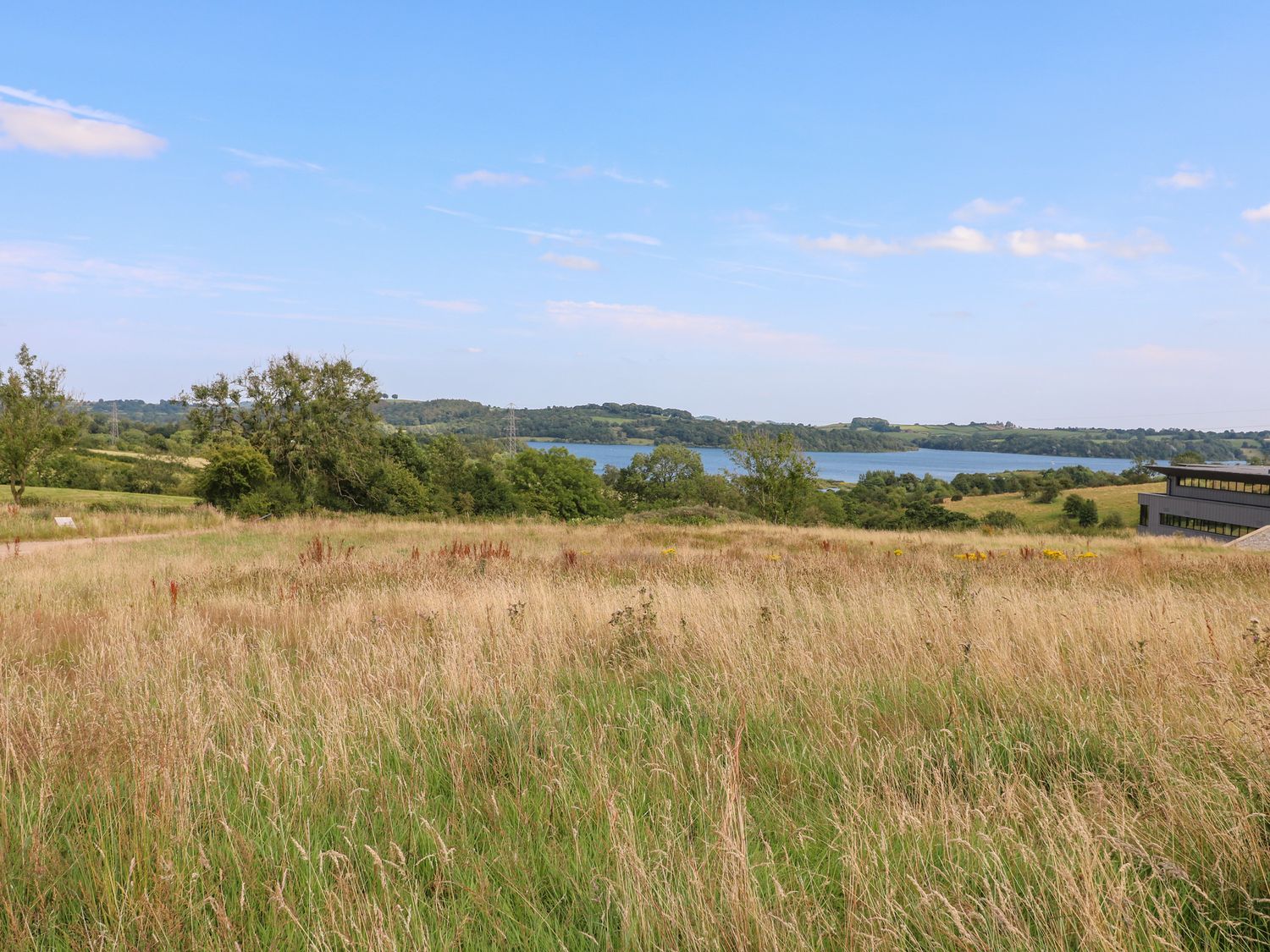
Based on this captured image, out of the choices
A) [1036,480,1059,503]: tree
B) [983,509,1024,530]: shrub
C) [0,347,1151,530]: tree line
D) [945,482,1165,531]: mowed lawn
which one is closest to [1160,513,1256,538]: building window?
[945,482,1165,531]: mowed lawn

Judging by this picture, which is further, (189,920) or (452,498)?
(452,498)

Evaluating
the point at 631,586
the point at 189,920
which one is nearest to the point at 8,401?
the point at 631,586

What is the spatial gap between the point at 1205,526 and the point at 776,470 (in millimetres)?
61738

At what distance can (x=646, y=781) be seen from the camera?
3412mm

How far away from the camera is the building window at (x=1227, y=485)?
77.2m

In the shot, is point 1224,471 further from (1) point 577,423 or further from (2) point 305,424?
(1) point 577,423

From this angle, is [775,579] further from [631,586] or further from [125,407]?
[125,407]

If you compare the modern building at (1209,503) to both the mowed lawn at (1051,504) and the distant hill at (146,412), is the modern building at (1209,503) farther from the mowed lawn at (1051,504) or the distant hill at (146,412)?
the distant hill at (146,412)

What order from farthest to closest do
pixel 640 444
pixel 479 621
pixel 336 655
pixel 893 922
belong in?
1. pixel 640 444
2. pixel 479 621
3. pixel 336 655
4. pixel 893 922

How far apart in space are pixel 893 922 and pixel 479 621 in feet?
17.2

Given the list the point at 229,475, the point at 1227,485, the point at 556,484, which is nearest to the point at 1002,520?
the point at 1227,485

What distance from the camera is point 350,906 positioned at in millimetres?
2438

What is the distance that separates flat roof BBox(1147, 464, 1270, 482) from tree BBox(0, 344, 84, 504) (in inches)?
3936

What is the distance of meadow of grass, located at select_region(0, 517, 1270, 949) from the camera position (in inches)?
92.9
